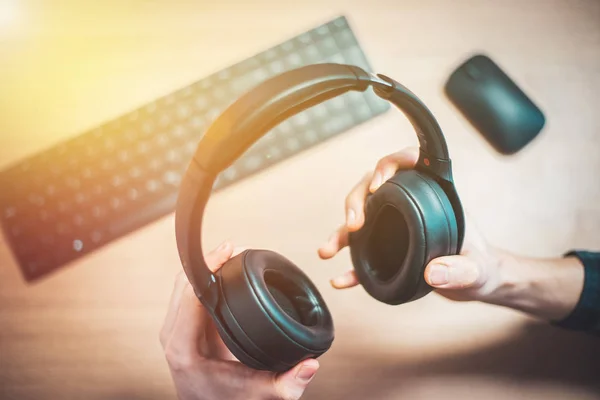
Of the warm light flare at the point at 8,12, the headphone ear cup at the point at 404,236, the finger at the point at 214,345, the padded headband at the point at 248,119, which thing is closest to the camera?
the padded headband at the point at 248,119

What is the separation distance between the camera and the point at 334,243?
1.79 ft

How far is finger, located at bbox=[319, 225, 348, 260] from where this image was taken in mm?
544

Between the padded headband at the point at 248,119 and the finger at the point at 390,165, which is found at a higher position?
the padded headband at the point at 248,119

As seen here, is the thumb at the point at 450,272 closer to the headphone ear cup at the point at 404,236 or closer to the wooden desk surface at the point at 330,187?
the headphone ear cup at the point at 404,236

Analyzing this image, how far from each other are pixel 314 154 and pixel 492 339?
0.29 metres

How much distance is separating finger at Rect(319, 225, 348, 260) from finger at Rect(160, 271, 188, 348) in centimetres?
15

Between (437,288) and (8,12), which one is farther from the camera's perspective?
(8,12)

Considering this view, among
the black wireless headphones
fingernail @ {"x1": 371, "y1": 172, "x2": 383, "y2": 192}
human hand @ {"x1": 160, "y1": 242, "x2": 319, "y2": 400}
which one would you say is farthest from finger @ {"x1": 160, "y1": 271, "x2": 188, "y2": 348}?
fingernail @ {"x1": 371, "y1": 172, "x2": 383, "y2": 192}

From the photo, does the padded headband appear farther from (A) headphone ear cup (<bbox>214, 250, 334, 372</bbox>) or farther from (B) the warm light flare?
(B) the warm light flare

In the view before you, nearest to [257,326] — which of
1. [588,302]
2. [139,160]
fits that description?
[139,160]

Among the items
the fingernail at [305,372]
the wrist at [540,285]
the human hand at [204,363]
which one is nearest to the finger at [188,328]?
the human hand at [204,363]

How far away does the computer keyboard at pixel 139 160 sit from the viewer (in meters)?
0.56

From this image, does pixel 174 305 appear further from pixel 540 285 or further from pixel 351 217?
pixel 540 285

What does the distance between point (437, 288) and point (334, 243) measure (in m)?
0.12
